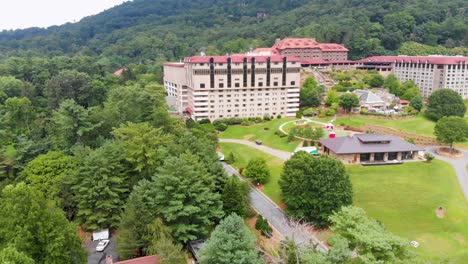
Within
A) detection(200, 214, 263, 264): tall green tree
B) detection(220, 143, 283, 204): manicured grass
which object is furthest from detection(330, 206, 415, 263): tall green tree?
detection(220, 143, 283, 204): manicured grass

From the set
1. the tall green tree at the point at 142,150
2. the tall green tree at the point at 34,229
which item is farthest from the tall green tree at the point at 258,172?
the tall green tree at the point at 34,229

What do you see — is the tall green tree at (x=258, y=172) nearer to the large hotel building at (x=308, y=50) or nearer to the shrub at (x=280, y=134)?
the shrub at (x=280, y=134)

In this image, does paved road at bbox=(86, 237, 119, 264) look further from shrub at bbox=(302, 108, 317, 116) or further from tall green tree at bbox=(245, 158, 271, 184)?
shrub at bbox=(302, 108, 317, 116)

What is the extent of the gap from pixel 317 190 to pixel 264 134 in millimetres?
26744

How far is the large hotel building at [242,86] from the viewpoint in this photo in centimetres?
7262

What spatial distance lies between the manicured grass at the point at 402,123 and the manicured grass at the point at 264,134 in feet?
34.9

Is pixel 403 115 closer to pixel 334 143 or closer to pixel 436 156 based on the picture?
pixel 436 156

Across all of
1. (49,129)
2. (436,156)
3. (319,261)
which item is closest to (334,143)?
(436,156)

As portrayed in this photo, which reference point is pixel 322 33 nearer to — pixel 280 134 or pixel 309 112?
pixel 309 112

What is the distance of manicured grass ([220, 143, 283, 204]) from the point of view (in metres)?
47.6

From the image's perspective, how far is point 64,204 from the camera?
38.6 meters

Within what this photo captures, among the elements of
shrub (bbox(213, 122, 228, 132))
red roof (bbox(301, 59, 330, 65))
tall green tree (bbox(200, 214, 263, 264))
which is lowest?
tall green tree (bbox(200, 214, 263, 264))

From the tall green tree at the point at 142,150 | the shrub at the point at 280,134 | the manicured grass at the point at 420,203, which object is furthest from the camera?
the shrub at the point at 280,134

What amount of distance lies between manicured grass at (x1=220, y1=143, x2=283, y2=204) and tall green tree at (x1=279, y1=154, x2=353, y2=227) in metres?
4.58
